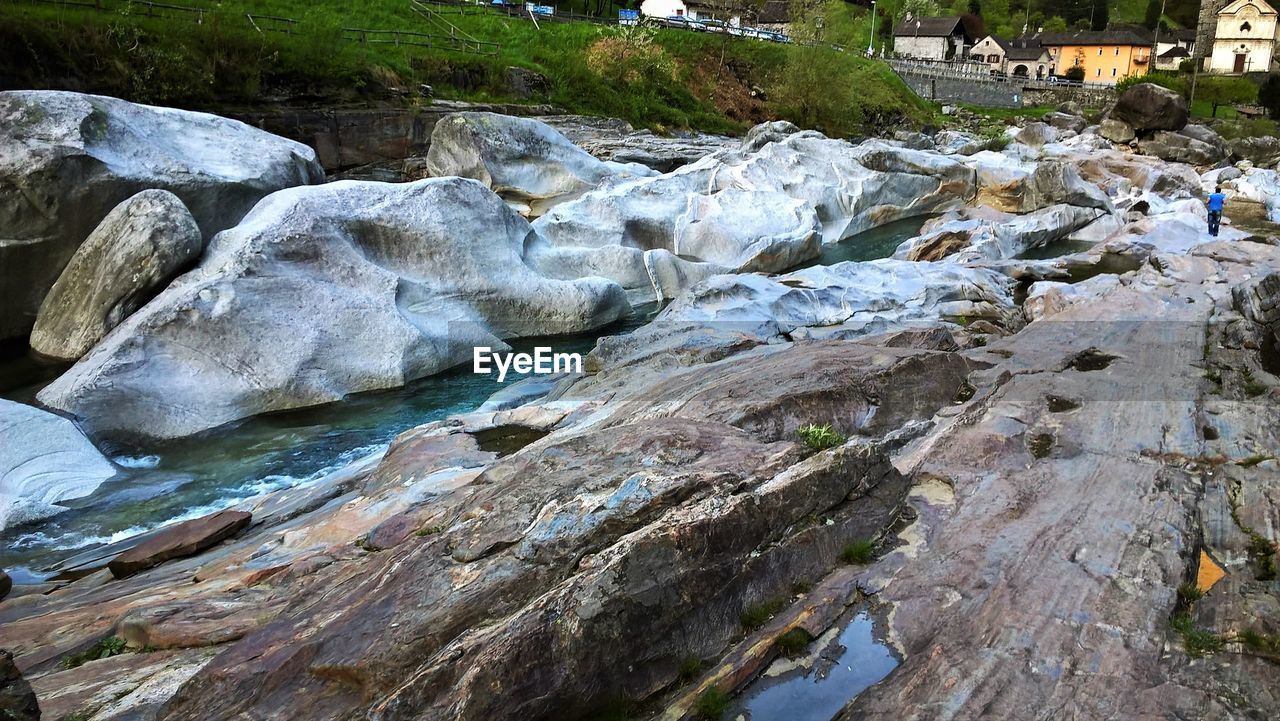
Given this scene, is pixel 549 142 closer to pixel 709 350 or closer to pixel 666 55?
pixel 709 350

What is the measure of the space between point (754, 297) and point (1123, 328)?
6.90 meters

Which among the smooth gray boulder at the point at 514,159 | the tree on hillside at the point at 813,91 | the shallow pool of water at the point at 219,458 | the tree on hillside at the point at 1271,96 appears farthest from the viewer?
the tree on hillside at the point at 1271,96

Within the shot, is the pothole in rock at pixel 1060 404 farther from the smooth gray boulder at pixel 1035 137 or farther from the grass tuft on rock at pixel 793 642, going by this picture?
the smooth gray boulder at pixel 1035 137

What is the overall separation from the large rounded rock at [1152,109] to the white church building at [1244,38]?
130 ft

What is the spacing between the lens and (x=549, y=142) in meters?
26.6

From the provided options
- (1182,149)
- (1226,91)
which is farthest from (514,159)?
(1226,91)

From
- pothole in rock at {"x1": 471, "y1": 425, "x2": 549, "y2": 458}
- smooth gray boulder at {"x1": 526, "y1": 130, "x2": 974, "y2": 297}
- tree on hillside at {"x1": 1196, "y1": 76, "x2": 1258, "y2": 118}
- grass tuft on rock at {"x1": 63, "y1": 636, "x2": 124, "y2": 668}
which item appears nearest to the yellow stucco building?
tree on hillside at {"x1": 1196, "y1": 76, "x2": 1258, "y2": 118}

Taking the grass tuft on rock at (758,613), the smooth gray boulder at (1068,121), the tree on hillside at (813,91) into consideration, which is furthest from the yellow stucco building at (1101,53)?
the grass tuft on rock at (758,613)

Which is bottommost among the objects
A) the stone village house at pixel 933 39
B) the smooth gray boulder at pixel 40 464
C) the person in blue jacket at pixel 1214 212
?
the smooth gray boulder at pixel 40 464

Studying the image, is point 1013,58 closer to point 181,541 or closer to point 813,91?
point 813,91

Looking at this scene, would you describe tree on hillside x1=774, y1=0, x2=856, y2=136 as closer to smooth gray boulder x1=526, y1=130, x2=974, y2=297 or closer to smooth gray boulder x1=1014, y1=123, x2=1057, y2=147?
smooth gray boulder x1=1014, y1=123, x2=1057, y2=147

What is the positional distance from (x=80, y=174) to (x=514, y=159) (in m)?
12.2

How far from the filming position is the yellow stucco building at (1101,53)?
90.6m

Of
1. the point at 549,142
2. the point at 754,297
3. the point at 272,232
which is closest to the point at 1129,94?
the point at 549,142
